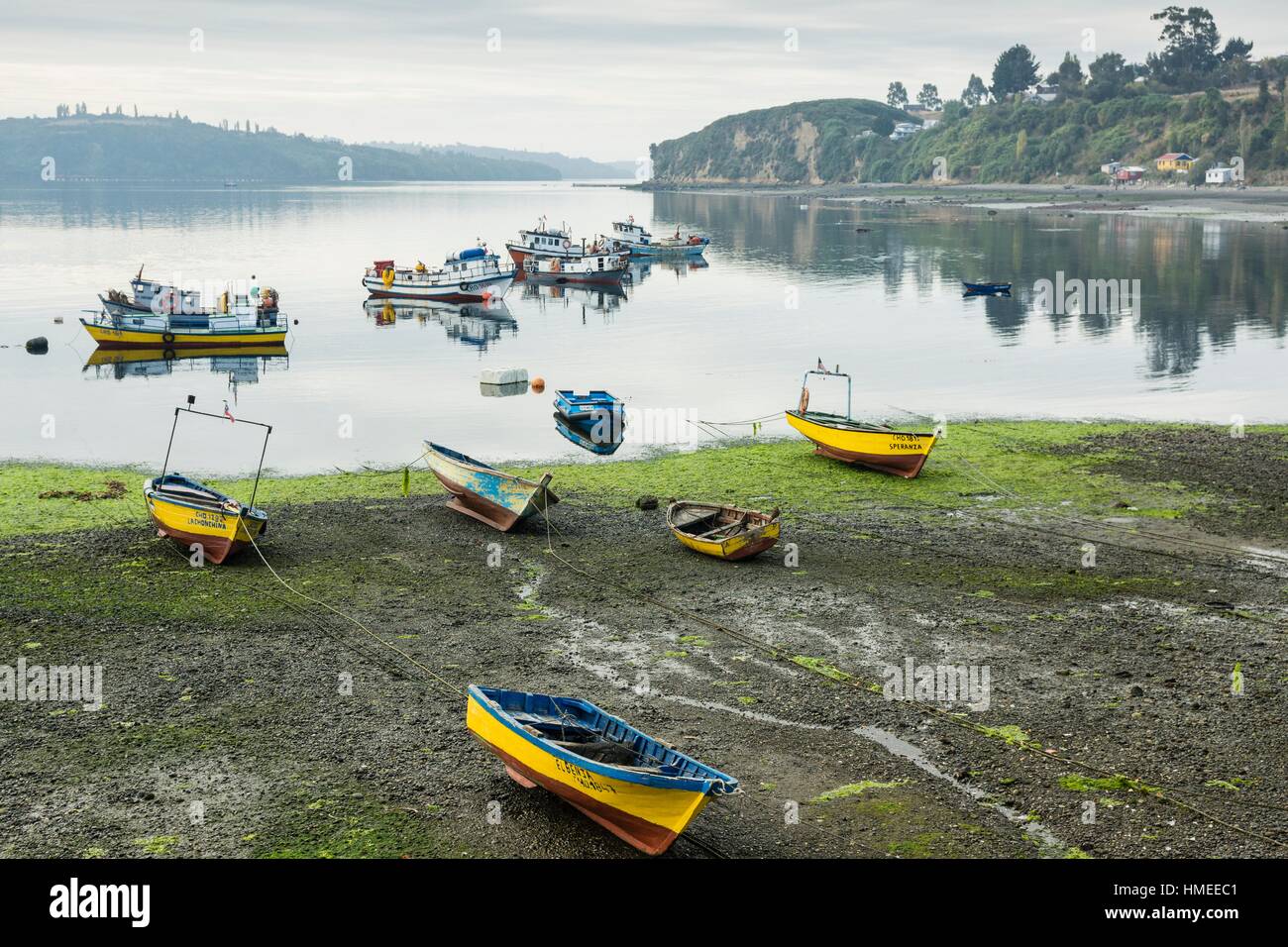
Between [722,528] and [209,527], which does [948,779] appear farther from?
[209,527]

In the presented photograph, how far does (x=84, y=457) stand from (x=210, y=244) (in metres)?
112

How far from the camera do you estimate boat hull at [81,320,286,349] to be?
6312 cm

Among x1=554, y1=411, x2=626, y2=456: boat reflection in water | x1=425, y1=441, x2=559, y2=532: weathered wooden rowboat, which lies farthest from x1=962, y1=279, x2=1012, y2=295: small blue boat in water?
x1=425, y1=441, x2=559, y2=532: weathered wooden rowboat

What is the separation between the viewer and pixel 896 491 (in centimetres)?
3338

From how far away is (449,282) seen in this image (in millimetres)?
86562

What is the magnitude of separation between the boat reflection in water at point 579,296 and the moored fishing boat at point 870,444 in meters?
45.7

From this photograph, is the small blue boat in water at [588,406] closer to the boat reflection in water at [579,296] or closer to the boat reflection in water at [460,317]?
the boat reflection in water at [460,317]

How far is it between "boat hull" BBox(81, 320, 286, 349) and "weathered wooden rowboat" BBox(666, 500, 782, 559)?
132 feet

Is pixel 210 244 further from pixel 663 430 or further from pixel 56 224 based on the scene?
pixel 663 430

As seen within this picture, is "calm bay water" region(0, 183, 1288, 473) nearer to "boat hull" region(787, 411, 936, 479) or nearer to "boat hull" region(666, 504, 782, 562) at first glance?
"boat hull" region(787, 411, 936, 479)

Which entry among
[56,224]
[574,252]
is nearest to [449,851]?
[574,252]

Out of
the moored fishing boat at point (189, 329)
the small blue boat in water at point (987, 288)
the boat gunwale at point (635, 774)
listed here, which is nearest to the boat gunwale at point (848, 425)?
the boat gunwale at point (635, 774)

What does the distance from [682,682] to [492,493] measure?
10.6 meters

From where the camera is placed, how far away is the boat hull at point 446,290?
86750mm
